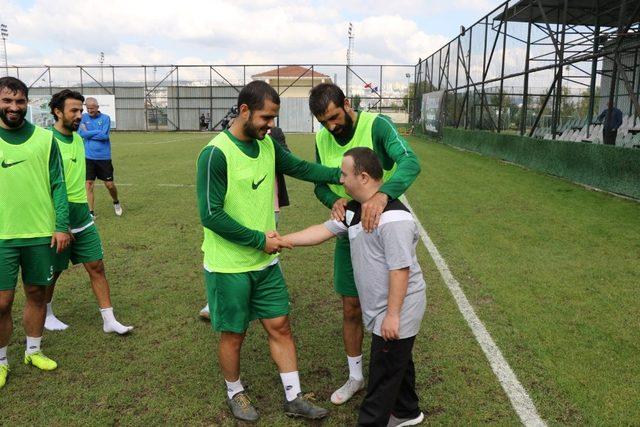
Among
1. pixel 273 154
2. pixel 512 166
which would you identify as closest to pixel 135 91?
pixel 512 166

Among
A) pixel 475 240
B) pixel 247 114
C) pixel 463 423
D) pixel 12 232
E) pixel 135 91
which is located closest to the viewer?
pixel 247 114

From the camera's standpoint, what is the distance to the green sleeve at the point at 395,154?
9.23ft

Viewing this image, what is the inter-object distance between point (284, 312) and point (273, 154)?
3.12 ft

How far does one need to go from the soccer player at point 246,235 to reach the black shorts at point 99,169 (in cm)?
671

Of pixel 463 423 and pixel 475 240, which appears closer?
pixel 463 423

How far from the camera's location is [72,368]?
3828 millimetres

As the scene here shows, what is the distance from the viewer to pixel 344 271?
3.25m

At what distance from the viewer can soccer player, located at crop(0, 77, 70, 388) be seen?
3482 millimetres

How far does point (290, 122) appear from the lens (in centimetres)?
4491

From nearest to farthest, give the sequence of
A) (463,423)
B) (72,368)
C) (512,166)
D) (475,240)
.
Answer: (463,423) < (72,368) < (475,240) < (512,166)

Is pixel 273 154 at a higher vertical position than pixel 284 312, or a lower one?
higher

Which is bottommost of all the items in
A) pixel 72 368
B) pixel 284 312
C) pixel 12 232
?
pixel 72 368

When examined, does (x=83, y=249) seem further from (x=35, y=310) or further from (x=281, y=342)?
(x=281, y=342)

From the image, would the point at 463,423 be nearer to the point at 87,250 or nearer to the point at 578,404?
the point at 578,404
